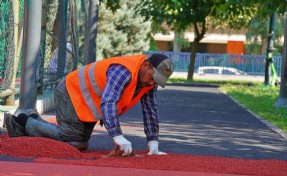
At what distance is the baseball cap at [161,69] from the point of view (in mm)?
7875

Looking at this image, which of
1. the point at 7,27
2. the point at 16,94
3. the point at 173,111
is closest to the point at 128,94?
the point at 7,27

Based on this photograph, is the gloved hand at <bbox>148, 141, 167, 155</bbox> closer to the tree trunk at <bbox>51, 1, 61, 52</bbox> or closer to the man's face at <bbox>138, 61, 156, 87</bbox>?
the man's face at <bbox>138, 61, 156, 87</bbox>

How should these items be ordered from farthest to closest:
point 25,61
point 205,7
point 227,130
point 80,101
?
1. point 205,7
2. point 227,130
3. point 25,61
4. point 80,101

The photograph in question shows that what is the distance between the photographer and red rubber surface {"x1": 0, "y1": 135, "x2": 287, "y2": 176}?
725cm

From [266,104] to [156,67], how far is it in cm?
1460

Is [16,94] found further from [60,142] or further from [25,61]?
[60,142]

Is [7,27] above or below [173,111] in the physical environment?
above

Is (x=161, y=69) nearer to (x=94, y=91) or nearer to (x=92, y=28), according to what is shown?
(x=94, y=91)

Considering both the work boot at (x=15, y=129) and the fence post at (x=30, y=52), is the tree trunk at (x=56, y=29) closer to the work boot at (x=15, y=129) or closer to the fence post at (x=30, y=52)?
the fence post at (x=30, y=52)

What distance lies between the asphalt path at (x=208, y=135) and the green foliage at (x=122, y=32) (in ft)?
86.9

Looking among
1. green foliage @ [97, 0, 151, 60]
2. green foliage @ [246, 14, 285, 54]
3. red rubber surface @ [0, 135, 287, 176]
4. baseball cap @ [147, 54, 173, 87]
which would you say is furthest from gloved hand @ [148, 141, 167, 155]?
green foliage @ [246, 14, 285, 54]

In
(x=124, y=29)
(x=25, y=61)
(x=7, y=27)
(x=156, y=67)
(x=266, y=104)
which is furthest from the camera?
(x=124, y=29)

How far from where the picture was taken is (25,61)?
446 inches

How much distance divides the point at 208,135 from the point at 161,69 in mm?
4429
